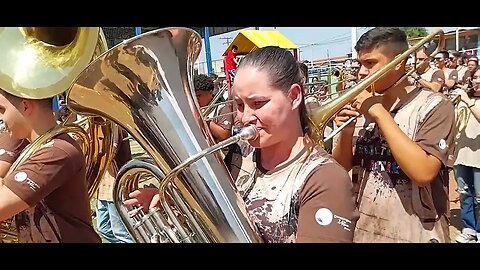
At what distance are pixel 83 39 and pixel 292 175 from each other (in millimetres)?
874

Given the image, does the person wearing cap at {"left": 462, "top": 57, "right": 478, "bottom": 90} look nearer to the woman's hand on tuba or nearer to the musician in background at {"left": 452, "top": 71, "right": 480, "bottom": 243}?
the musician in background at {"left": 452, "top": 71, "right": 480, "bottom": 243}

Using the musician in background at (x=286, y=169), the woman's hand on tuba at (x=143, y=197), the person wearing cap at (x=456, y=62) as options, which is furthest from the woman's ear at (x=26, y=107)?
the person wearing cap at (x=456, y=62)

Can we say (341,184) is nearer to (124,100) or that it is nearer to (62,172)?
(124,100)

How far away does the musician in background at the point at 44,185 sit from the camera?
1.29m

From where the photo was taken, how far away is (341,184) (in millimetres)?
990

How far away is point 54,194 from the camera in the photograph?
1367 millimetres

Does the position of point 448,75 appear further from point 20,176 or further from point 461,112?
point 20,176

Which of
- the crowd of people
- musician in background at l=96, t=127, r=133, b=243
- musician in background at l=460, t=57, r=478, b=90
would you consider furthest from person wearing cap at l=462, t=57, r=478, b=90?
musician in background at l=96, t=127, r=133, b=243

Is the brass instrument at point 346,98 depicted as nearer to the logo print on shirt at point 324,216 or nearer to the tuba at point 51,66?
the logo print on shirt at point 324,216

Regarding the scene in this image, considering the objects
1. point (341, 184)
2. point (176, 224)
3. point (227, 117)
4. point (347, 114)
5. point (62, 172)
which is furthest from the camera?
point (227, 117)

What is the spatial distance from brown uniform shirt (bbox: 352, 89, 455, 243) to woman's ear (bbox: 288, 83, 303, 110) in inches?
17.8

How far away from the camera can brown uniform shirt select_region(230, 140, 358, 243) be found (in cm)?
96

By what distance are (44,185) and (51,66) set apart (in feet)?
1.30

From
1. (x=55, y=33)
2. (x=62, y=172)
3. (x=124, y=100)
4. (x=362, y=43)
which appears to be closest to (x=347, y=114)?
(x=362, y=43)
